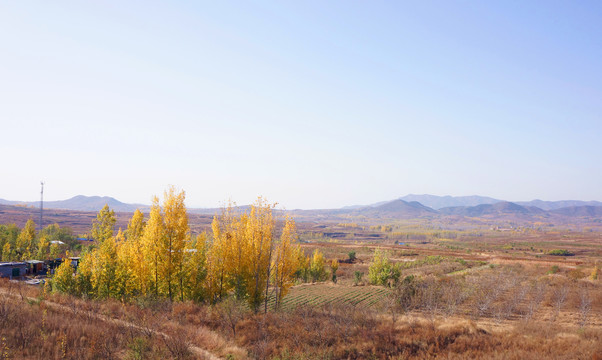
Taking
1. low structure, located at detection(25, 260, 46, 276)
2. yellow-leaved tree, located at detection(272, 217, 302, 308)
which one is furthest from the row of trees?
low structure, located at detection(25, 260, 46, 276)

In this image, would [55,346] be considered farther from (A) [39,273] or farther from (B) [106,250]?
(A) [39,273]

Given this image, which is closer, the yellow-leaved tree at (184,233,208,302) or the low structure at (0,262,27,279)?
the yellow-leaved tree at (184,233,208,302)

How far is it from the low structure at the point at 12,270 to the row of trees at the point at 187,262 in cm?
2452

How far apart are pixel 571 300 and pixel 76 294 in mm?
52348

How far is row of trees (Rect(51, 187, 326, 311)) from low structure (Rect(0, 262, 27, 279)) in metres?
24.5

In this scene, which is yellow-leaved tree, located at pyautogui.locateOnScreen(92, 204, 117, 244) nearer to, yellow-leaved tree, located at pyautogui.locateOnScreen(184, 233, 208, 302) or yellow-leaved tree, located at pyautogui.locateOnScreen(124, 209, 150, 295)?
yellow-leaved tree, located at pyautogui.locateOnScreen(124, 209, 150, 295)

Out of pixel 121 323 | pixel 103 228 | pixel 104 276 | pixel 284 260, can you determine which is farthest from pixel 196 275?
pixel 103 228

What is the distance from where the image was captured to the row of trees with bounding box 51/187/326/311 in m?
23.7

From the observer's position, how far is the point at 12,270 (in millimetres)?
42281

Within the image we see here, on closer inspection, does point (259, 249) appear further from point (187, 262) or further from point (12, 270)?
point (12, 270)

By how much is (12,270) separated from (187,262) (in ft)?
104

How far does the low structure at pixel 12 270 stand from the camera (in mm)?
41213

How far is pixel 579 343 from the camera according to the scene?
18344mm

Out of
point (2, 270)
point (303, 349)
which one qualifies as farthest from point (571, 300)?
point (2, 270)
